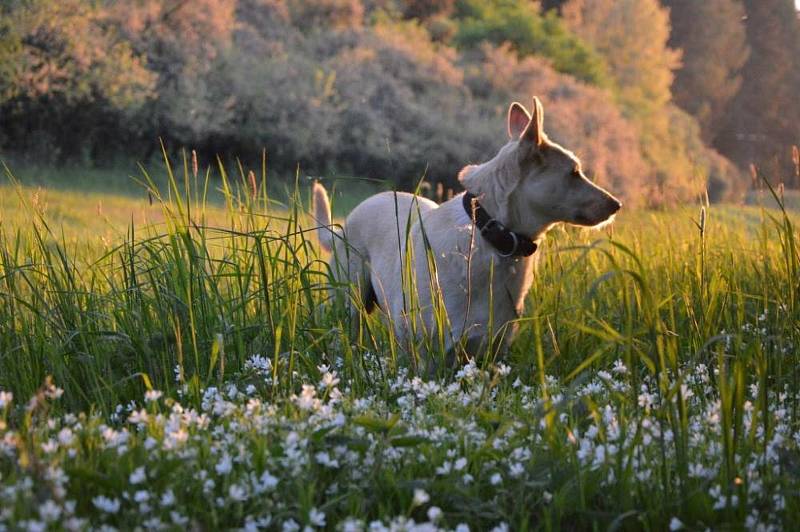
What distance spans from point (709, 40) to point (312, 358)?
3930 cm

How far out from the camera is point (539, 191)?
4.27m

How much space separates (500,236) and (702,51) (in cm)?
3825

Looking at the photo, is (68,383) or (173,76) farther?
(173,76)

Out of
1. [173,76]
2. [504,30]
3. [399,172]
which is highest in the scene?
[504,30]

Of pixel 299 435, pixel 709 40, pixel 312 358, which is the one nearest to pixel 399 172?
pixel 312 358

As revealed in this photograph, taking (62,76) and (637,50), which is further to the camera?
(637,50)

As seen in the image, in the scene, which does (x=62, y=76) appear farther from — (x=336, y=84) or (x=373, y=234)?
(x=373, y=234)

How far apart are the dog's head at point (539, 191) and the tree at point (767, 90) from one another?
4141 cm

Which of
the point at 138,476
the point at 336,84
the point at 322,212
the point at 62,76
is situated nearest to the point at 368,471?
the point at 138,476

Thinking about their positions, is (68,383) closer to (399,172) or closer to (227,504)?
(227,504)

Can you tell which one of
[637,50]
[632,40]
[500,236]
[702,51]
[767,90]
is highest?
[702,51]

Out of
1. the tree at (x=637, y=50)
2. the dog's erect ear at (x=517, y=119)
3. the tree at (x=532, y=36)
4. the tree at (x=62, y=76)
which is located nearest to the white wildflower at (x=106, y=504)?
the dog's erect ear at (x=517, y=119)

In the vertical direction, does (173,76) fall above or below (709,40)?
below

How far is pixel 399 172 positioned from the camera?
19766 mm
